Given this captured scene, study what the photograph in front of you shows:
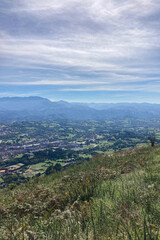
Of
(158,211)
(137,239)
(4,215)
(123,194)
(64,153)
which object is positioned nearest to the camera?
(137,239)

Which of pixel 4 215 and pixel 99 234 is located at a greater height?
pixel 99 234

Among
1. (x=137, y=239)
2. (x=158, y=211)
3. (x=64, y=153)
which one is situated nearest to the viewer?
(x=137, y=239)

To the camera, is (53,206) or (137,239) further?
(53,206)

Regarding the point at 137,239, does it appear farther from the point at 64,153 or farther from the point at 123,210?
the point at 64,153

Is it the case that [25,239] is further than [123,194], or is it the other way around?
[123,194]

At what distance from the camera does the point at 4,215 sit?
415cm

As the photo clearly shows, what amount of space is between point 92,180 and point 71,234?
10.2 feet

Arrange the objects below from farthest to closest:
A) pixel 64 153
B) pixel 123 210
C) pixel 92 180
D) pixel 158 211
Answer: pixel 64 153
pixel 92 180
pixel 123 210
pixel 158 211

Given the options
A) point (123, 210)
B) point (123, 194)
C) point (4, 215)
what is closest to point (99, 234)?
point (123, 210)

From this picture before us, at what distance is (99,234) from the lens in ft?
7.58

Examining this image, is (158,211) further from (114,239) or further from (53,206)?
(53,206)

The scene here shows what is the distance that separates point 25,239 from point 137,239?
1.56 metres

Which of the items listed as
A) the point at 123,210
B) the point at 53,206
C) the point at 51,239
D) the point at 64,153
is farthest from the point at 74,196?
the point at 64,153

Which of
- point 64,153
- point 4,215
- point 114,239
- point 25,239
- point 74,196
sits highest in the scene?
point 114,239
